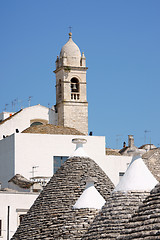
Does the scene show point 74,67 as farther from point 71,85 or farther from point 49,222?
point 49,222

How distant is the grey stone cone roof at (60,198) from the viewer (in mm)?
19234

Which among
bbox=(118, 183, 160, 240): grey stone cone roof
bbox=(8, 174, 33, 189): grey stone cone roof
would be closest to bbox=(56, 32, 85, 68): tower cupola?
bbox=(8, 174, 33, 189): grey stone cone roof

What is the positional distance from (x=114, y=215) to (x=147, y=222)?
2.92 meters

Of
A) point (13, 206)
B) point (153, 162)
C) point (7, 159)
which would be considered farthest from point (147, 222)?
point (153, 162)

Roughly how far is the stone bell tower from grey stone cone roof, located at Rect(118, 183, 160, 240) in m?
55.2

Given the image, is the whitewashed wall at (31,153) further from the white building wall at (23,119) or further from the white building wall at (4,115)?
the white building wall at (4,115)

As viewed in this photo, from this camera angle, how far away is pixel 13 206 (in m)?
34.3

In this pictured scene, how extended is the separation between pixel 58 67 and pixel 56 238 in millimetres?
52060

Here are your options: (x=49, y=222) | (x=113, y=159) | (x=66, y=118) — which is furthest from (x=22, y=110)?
(x=49, y=222)

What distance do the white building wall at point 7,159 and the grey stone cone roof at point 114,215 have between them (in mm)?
31773

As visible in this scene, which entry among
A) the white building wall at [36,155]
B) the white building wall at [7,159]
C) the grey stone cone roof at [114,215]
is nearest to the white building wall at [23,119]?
the white building wall at [7,159]

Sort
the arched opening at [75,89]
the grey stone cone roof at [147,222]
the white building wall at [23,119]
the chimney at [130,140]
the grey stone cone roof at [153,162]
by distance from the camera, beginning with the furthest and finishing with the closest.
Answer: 1. the arched opening at [75,89]
2. the chimney at [130,140]
3. the white building wall at [23,119]
4. the grey stone cone roof at [153,162]
5. the grey stone cone roof at [147,222]

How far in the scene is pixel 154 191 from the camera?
11.7 metres

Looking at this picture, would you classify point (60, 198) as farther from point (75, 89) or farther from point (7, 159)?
point (75, 89)
